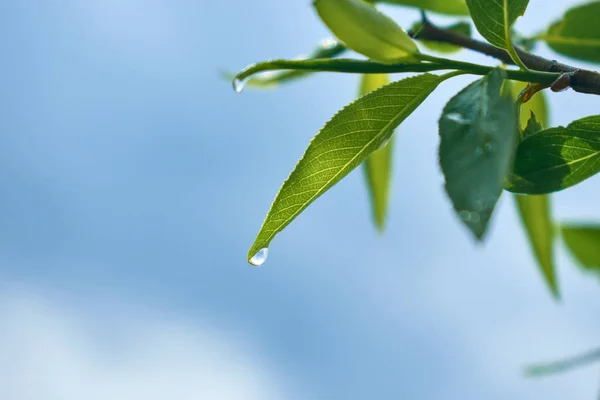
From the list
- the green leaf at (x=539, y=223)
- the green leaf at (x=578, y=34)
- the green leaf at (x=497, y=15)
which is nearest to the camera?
the green leaf at (x=497, y=15)

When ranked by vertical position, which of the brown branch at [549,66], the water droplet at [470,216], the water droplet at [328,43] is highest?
the water droplet at [328,43]

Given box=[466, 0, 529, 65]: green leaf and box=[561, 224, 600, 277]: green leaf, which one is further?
box=[561, 224, 600, 277]: green leaf

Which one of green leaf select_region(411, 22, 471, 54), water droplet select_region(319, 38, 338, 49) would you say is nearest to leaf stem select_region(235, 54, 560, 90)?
green leaf select_region(411, 22, 471, 54)

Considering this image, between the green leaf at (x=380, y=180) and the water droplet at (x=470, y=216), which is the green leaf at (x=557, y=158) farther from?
the green leaf at (x=380, y=180)

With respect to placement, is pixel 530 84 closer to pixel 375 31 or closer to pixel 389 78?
pixel 375 31

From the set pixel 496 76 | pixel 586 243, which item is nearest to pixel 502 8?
pixel 496 76

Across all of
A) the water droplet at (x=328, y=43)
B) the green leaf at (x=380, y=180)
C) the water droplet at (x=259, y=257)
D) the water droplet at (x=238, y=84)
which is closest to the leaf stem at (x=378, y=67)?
the water droplet at (x=238, y=84)

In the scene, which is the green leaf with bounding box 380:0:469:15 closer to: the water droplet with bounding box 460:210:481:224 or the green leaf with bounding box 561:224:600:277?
the green leaf with bounding box 561:224:600:277
